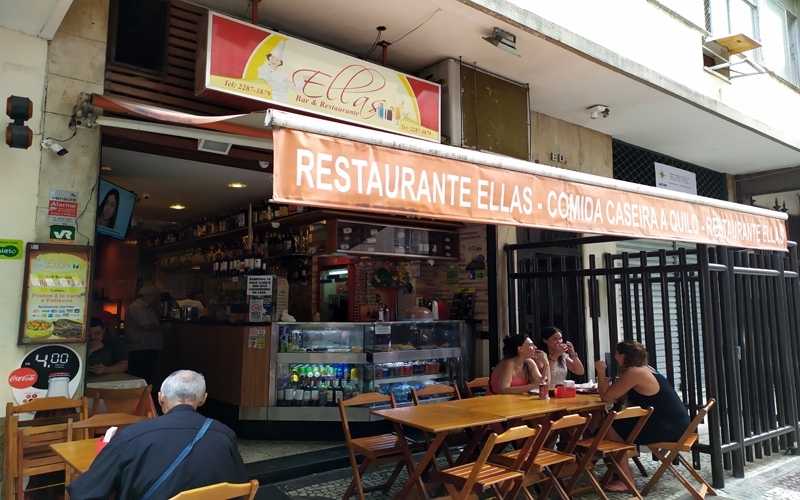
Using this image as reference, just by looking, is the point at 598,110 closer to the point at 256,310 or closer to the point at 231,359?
the point at 256,310

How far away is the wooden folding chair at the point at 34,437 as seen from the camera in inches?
130

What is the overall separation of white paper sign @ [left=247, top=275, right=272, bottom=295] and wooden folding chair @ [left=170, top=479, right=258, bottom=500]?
Answer: 4353 millimetres

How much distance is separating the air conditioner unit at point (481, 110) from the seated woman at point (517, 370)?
6.75ft

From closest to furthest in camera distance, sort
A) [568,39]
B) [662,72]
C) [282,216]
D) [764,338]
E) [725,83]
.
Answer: [568,39] < [764,338] < [662,72] < [725,83] < [282,216]

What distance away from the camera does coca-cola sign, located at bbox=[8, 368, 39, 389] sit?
3.64 meters

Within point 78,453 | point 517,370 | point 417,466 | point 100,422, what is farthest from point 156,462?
point 517,370

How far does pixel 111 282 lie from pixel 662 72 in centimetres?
1026

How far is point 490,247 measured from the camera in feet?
22.6

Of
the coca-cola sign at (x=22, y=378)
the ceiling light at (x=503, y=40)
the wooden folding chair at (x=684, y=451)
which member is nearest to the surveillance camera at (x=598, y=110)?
the ceiling light at (x=503, y=40)

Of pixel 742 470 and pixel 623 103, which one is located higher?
pixel 623 103

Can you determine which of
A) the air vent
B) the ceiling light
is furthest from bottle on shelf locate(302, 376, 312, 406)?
the ceiling light

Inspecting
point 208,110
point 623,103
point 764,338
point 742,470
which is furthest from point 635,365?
point 208,110

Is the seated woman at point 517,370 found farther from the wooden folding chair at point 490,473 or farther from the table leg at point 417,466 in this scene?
the table leg at point 417,466

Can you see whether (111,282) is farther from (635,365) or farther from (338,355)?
(635,365)
